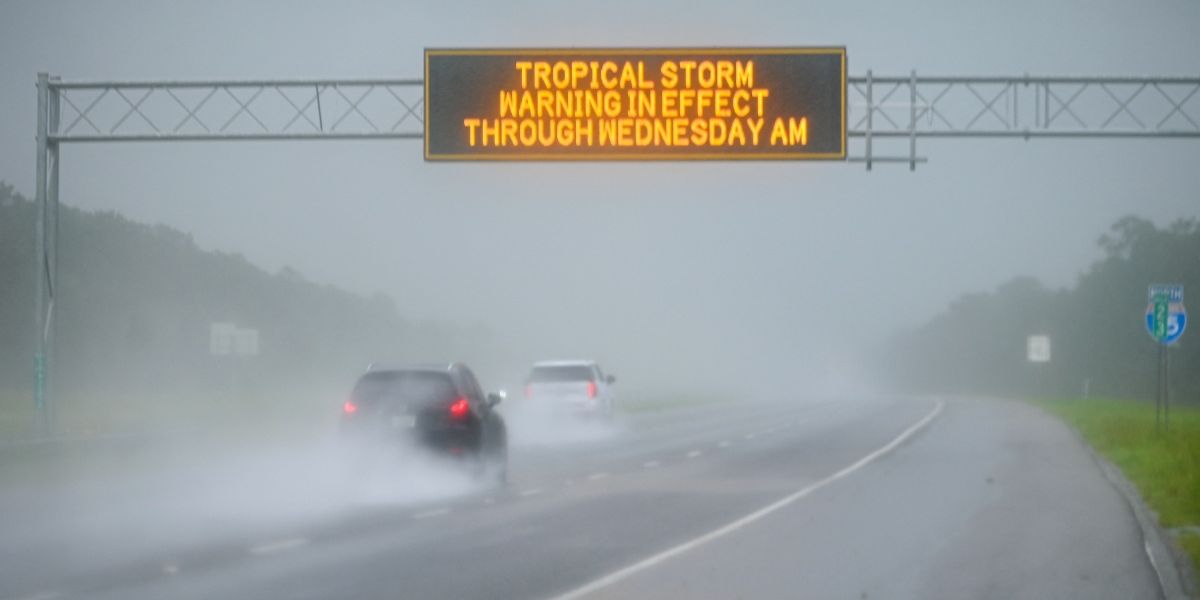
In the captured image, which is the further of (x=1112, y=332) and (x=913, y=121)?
(x=1112, y=332)

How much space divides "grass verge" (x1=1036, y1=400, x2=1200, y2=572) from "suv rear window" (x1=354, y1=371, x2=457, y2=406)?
30.9 ft

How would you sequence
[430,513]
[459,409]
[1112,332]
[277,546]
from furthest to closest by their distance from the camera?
[1112,332]
[459,409]
[430,513]
[277,546]

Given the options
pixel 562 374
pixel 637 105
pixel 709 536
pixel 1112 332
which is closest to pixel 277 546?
pixel 709 536

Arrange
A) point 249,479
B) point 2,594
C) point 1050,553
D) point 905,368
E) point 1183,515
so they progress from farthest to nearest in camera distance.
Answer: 1. point 905,368
2. point 249,479
3. point 1183,515
4. point 1050,553
5. point 2,594

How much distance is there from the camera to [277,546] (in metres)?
16.9

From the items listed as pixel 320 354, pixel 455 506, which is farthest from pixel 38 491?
pixel 320 354

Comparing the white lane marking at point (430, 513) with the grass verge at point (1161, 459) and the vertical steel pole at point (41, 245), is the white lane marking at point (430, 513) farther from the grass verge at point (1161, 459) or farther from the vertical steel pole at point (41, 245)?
the vertical steel pole at point (41, 245)

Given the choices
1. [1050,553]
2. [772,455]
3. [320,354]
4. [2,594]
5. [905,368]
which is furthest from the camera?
[905,368]

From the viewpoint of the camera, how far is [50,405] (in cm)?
3197

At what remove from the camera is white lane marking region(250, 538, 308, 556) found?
16391 mm

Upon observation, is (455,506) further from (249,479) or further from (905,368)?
(905,368)

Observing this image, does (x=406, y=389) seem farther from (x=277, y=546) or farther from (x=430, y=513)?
(x=277, y=546)

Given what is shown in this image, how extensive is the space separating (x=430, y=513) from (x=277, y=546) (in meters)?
4.07

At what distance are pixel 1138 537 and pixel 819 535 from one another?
3233mm
